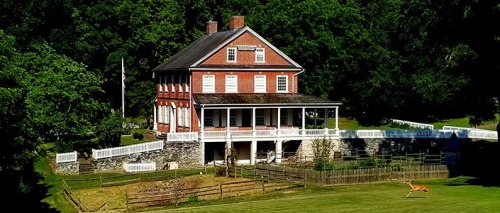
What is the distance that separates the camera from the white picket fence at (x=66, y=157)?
5978 cm

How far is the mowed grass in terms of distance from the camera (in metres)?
37.7

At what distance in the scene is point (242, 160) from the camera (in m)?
68.8

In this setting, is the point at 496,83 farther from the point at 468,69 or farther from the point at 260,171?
the point at 260,171

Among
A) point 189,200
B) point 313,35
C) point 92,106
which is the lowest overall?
point 189,200

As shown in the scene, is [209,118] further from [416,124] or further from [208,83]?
[416,124]

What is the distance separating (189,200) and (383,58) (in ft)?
146

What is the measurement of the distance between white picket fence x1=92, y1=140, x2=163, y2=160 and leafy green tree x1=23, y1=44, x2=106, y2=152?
330cm

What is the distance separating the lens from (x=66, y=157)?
2367 inches

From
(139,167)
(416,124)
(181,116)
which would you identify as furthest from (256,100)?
(416,124)

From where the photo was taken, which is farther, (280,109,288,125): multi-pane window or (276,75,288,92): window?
(276,75,288,92): window

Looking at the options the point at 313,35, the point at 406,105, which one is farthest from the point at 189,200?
the point at 406,105

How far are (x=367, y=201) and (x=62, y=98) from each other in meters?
32.7

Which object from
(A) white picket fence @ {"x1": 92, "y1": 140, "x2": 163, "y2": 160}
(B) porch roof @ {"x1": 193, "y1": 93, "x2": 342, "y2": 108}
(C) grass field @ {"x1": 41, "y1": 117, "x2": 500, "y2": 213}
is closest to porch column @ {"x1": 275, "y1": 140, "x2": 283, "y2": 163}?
(B) porch roof @ {"x1": 193, "y1": 93, "x2": 342, "y2": 108}

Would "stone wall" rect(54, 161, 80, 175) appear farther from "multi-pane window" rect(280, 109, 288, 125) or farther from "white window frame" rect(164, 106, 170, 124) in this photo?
"multi-pane window" rect(280, 109, 288, 125)
